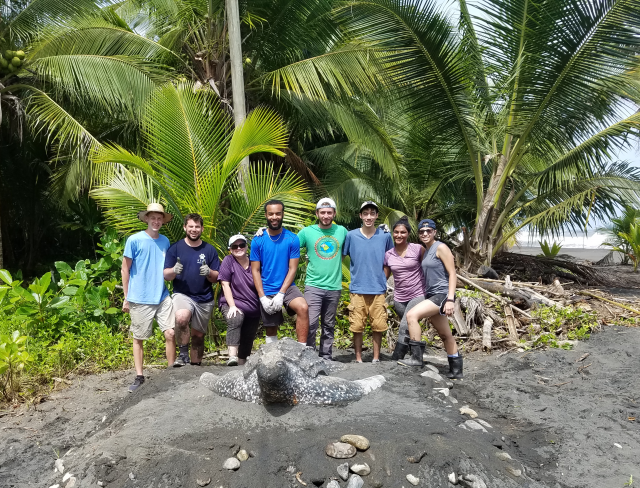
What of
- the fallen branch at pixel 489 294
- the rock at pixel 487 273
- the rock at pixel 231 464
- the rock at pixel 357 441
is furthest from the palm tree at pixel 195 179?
the rock at pixel 487 273

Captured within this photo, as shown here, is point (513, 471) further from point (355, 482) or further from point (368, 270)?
point (368, 270)

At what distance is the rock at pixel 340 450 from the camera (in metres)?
3.04

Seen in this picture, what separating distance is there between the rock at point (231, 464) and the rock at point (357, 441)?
636 millimetres

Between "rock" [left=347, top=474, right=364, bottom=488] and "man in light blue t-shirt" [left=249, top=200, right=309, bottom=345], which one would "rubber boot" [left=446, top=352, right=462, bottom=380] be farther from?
"rock" [left=347, top=474, right=364, bottom=488]

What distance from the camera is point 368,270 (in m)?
4.88

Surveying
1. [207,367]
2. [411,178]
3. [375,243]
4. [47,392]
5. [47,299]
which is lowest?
[47,392]

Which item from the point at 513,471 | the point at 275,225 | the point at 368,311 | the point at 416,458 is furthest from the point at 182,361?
the point at 513,471

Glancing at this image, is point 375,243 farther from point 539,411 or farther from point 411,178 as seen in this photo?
point 411,178

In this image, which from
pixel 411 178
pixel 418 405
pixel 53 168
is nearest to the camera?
pixel 418 405

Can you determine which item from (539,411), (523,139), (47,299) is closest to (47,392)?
(47,299)

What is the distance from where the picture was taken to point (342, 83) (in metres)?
8.23

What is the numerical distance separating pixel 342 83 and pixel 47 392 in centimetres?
593

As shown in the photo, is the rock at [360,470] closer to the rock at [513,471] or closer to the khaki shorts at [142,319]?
the rock at [513,471]

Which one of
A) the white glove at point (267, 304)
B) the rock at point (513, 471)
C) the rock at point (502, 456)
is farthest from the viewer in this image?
the white glove at point (267, 304)
